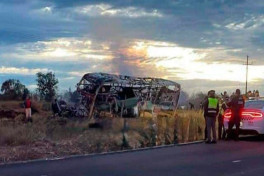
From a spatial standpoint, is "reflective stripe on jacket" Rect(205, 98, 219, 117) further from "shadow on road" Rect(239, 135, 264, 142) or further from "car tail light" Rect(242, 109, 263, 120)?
"shadow on road" Rect(239, 135, 264, 142)

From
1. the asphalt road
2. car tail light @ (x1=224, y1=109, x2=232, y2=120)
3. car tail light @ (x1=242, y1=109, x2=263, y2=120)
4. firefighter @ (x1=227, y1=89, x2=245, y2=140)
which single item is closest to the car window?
car tail light @ (x1=242, y1=109, x2=263, y2=120)

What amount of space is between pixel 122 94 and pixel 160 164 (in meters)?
26.3

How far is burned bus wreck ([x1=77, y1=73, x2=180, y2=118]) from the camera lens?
1439 inches

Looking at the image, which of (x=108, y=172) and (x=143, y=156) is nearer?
(x=108, y=172)

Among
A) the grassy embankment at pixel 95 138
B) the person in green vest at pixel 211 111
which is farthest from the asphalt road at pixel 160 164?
the person in green vest at pixel 211 111

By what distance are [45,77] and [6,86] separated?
4.51 m

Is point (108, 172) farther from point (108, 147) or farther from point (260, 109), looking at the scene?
point (260, 109)

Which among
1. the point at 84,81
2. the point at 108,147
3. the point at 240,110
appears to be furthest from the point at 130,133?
the point at 84,81

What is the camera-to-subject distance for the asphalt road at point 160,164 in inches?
444

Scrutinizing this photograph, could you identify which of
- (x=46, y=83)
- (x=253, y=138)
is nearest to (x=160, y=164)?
(x=253, y=138)

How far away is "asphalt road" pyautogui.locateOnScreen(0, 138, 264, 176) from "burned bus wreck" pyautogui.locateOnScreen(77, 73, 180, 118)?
20029 millimetres

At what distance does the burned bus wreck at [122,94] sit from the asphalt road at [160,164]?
20.0m

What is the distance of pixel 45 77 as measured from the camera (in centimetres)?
6150

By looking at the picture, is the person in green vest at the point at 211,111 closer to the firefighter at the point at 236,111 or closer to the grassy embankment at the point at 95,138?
the firefighter at the point at 236,111
